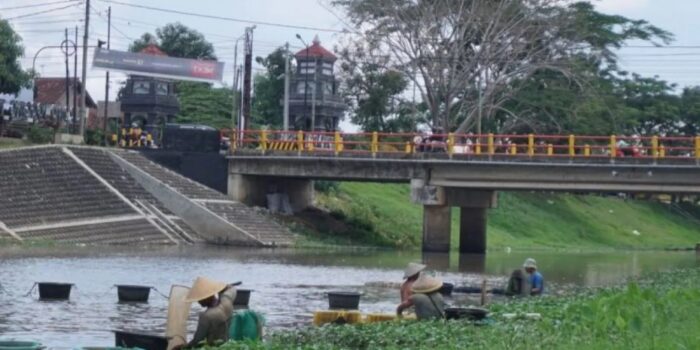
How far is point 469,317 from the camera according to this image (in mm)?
21312

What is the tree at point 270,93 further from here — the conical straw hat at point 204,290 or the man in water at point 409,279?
the conical straw hat at point 204,290

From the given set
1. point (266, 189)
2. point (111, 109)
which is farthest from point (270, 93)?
point (266, 189)

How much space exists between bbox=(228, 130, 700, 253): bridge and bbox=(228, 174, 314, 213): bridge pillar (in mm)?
42

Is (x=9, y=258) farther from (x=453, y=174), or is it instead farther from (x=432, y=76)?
(x=432, y=76)

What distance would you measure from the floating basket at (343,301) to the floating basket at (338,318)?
4308 millimetres

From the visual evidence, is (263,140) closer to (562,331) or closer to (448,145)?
(448,145)

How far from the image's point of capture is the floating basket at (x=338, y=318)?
77.1 feet

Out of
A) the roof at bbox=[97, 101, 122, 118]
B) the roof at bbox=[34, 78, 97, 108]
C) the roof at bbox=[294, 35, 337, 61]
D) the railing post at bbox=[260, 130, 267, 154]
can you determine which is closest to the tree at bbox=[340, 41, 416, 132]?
the roof at bbox=[294, 35, 337, 61]

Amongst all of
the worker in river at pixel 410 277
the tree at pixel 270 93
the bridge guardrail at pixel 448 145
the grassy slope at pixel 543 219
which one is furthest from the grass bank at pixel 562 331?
the tree at pixel 270 93

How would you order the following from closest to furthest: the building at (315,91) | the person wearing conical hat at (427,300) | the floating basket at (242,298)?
1. the person wearing conical hat at (427,300)
2. the floating basket at (242,298)
3. the building at (315,91)

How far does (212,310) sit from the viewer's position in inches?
730

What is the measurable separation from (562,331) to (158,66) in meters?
60.6

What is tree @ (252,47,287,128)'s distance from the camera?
3986 inches

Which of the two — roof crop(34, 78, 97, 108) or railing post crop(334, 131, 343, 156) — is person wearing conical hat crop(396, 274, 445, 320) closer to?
railing post crop(334, 131, 343, 156)
